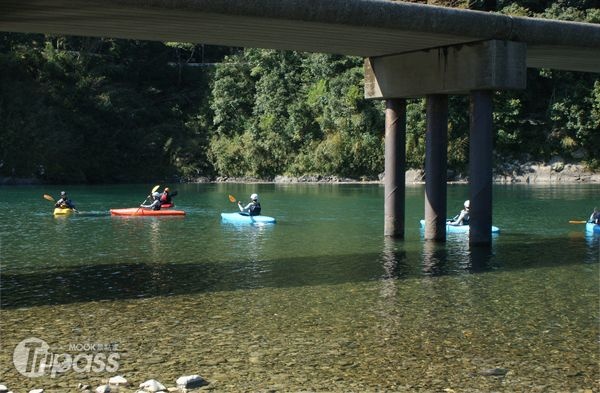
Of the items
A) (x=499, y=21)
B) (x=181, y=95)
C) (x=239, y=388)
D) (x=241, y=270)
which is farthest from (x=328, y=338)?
(x=181, y=95)

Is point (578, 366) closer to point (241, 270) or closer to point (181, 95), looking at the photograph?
point (241, 270)

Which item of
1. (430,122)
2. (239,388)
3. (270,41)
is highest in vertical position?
(270,41)

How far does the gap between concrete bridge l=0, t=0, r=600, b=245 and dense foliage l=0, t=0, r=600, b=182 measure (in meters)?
37.3

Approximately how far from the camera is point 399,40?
19781 millimetres

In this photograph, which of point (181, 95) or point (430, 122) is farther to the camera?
point (181, 95)

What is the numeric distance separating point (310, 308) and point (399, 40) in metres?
8.84

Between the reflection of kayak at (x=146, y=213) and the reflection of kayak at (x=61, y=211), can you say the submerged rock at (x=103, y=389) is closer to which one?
the reflection of kayak at (x=146, y=213)

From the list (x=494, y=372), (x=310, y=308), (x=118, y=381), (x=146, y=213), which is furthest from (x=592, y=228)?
(x=118, y=381)

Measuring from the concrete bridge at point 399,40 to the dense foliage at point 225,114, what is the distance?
122ft

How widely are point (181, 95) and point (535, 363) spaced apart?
73.9m

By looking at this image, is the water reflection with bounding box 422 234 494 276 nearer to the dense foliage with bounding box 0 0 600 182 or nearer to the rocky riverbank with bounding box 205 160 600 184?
the rocky riverbank with bounding box 205 160 600 184

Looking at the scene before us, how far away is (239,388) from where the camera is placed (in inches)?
352

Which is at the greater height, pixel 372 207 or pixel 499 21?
pixel 499 21

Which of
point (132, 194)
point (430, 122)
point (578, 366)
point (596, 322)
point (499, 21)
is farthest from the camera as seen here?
point (132, 194)
